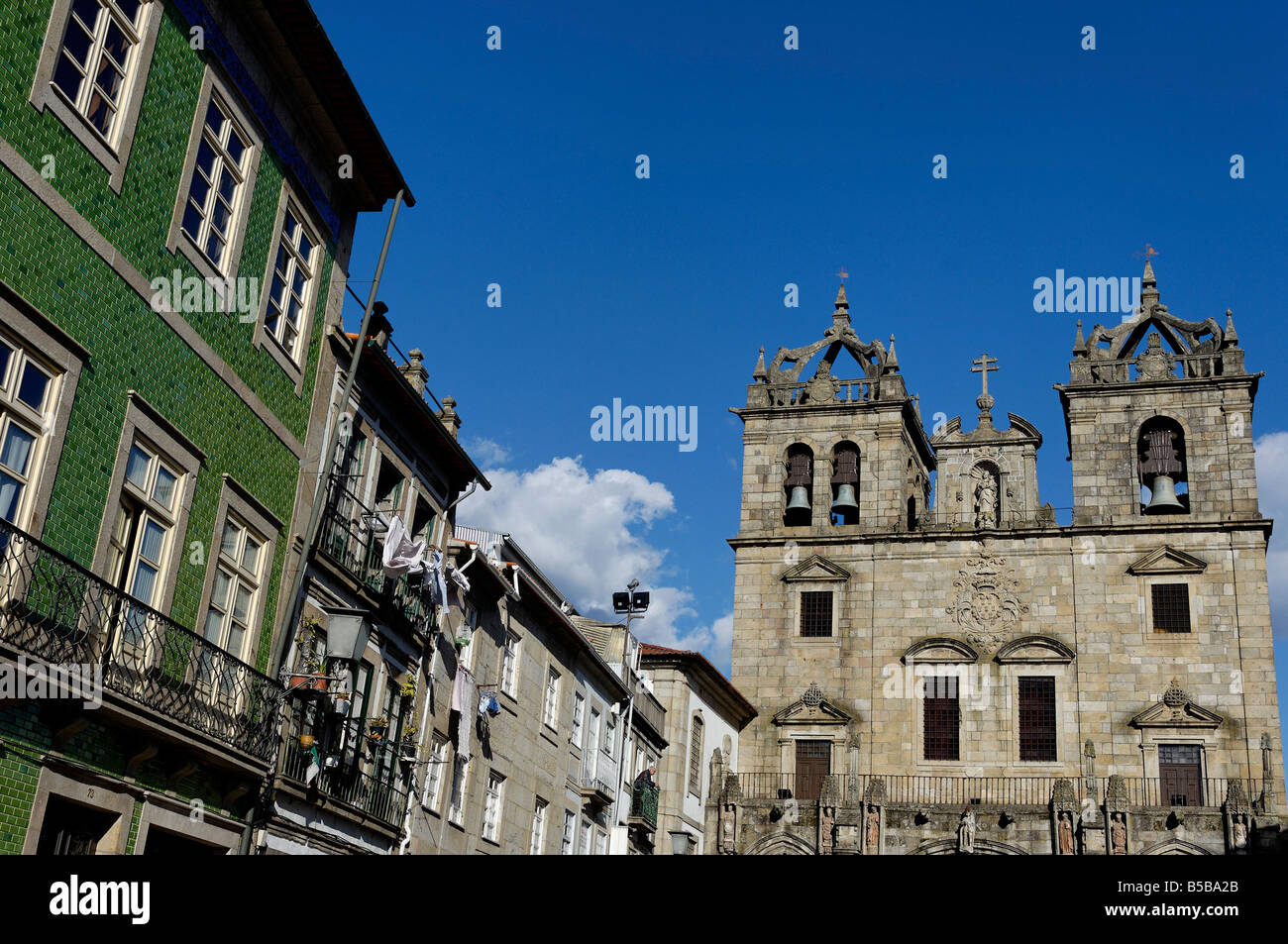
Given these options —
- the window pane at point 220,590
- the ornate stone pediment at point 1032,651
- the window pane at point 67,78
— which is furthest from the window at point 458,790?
the ornate stone pediment at point 1032,651

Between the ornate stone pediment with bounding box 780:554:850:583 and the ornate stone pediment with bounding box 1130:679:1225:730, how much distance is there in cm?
968

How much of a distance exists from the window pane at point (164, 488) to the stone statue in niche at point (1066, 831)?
2809cm

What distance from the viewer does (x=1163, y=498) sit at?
40.2m

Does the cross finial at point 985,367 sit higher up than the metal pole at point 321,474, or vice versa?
the cross finial at point 985,367

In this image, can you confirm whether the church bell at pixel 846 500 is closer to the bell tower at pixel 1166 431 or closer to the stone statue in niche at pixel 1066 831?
the bell tower at pixel 1166 431

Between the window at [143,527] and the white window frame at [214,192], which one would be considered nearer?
the window at [143,527]

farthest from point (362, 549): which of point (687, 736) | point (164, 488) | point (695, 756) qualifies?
point (695, 756)

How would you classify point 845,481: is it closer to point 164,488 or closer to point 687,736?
point 687,736

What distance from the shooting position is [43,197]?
1108cm

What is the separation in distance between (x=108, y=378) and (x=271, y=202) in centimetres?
437

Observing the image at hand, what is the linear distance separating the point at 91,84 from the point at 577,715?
803 inches

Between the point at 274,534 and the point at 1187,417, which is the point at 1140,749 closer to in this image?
the point at 1187,417

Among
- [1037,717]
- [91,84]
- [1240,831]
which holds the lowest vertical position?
[1240,831]

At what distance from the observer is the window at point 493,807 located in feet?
80.5
